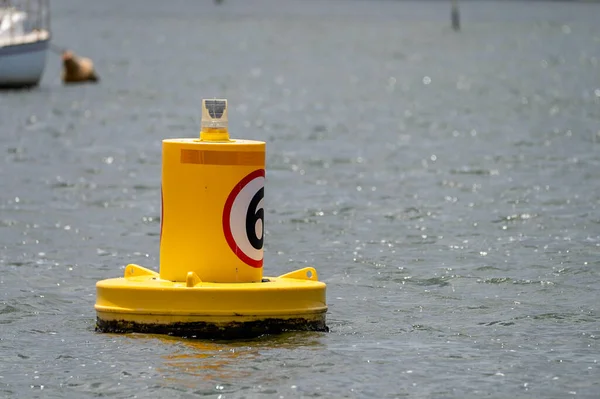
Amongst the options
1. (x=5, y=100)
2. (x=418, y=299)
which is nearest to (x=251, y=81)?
(x=5, y=100)

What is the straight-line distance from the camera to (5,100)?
3994cm

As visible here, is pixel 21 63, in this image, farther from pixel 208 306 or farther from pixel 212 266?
pixel 208 306

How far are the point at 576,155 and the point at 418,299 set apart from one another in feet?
41.2

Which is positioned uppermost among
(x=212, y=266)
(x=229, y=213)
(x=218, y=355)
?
(x=229, y=213)

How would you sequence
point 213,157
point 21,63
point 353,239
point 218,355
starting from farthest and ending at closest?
point 21,63 → point 353,239 → point 213,157 → point 218,355

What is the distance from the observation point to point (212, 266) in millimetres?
9898

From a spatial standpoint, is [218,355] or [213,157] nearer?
[218,355]

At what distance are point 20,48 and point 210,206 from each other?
32.2 m

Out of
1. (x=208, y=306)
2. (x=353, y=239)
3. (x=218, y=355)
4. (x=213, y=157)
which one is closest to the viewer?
(x=218, y=355)

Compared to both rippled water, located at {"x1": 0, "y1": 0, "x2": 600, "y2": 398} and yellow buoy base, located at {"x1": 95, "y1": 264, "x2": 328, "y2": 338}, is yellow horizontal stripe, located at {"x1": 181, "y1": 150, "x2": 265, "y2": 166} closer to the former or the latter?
yellow buoy base, located at {"x1": 95, "y1": 264, "x2": 328, "y2": 338}

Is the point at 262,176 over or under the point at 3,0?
under

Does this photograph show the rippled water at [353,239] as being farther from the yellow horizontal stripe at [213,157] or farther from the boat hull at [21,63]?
the yellow horizontal stripe at [213,157]

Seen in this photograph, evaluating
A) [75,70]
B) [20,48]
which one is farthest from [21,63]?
[75,70]

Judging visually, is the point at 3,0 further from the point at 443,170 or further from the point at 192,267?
the point at 192,267
